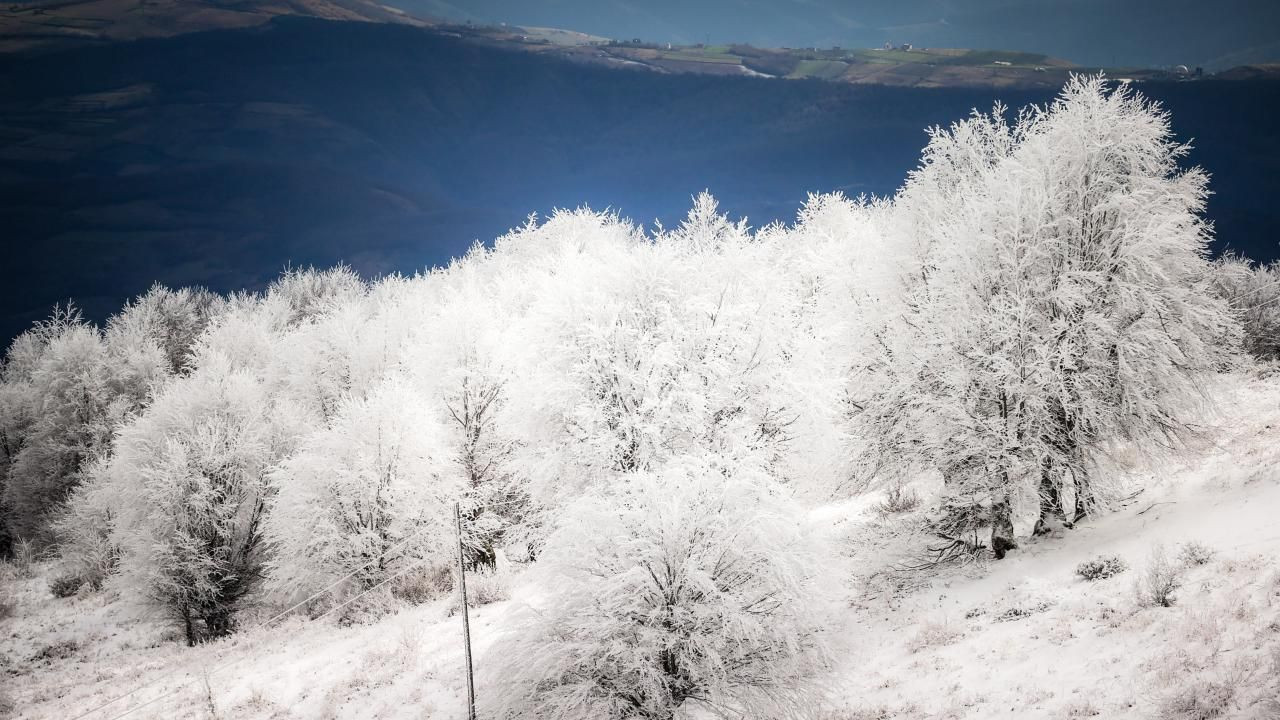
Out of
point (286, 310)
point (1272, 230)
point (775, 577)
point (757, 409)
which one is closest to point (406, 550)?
point (757, 409)

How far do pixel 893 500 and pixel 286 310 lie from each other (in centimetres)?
6976

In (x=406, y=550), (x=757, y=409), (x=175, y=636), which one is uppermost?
(x=757, y=409)

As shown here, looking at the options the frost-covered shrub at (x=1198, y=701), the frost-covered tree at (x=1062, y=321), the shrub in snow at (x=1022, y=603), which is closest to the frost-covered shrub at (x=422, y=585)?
the frost-covered tree at (x=1062, y=321)

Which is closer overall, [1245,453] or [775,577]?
[775,577]

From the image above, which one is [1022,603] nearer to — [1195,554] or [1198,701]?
[1195,554]

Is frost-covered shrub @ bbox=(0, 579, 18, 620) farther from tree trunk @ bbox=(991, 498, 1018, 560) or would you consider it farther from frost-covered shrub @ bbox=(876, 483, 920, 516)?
tree trunk @ bbox=(991, 498, 1018, 560)

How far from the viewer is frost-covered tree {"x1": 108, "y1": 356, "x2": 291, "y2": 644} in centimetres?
2767

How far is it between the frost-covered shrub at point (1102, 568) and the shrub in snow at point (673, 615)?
6055 mm

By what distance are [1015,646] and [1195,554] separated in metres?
4.07

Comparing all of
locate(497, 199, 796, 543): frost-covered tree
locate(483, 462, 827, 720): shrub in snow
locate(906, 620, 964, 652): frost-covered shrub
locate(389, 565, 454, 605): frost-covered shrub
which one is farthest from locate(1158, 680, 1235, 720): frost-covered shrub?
locate(389, 565, 454, 605): frost-covered shrub

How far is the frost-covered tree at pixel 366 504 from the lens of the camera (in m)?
24.9

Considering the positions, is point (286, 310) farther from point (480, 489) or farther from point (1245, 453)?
A: point (1245, 453)

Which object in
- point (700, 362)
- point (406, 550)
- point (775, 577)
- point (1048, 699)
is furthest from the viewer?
point (406, 550)

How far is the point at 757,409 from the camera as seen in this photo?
19703 mm
